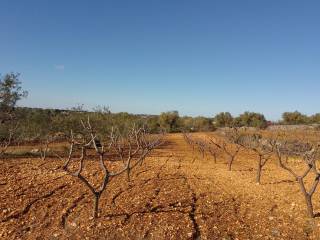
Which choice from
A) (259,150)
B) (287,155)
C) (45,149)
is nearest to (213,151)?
(287,155)

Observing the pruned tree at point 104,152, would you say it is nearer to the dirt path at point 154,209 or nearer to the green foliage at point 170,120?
the dirt path at point 154,209

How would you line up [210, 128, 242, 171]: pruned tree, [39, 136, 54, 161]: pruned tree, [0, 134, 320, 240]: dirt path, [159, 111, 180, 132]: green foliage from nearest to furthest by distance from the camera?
[0, 134, 320, 240]: dirt path, [210, 128, 242, 171]: pruned tree, [39, 136, 54, 161]: pruned tree, [159, 111, 180, 132]: green foliage

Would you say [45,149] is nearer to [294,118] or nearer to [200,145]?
[200,145]

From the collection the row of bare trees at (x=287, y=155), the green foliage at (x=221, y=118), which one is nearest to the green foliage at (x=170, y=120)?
the green foliage at (x=221, y=118)

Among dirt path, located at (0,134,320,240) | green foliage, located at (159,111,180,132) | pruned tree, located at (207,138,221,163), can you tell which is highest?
green foliage, located at (159,111,180,132)

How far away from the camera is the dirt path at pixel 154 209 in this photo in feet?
30.7

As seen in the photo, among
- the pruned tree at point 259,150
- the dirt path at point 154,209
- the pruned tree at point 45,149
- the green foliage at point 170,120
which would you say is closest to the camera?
the dirt path at point 154,209

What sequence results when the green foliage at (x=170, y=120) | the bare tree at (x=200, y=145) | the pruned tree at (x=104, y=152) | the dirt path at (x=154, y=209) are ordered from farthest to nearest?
the green foliage at (x=170, y=120), the bare tree at (x=200, y=145), the pruned tree at (x=104, y=152), the dirt path at (x=154, y=209)

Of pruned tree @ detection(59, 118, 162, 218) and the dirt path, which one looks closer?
the dirt path

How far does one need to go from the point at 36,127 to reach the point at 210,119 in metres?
73.7

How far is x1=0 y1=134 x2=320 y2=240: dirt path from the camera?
937 centimetres

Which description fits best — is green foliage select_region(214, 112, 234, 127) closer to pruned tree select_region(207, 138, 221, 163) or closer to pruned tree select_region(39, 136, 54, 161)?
pruned tree select_region(207, 138, 221, 163)

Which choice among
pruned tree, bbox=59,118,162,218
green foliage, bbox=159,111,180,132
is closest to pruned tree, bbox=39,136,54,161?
pruned tree, bbox=59,118,162,218

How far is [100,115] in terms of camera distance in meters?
40.1
